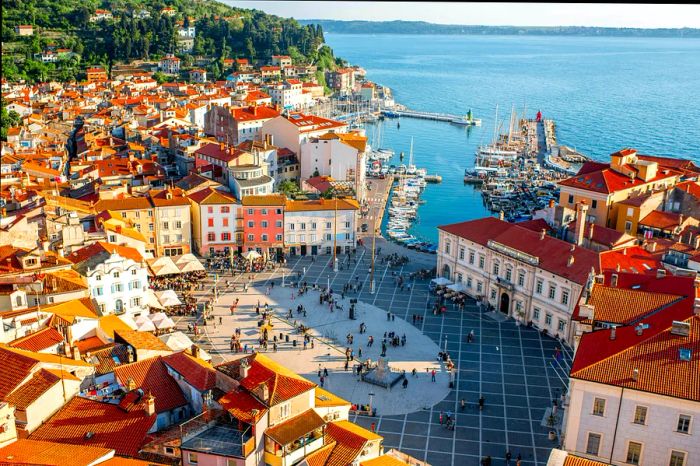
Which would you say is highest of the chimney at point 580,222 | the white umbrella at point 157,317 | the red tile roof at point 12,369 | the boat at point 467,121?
the chimney at point 580,222

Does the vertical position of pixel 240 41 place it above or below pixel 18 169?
above

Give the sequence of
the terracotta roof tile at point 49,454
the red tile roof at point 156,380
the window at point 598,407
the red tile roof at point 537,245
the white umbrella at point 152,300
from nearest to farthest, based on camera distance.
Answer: the terracotta roof tile at point 49,454 < the window at point 598,407 < the red tile roof at point 156,380 < the red tile roof at point 537,245 < the white umbrella at point 152,300

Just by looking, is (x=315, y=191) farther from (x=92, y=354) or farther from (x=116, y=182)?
(x=92, y=354)

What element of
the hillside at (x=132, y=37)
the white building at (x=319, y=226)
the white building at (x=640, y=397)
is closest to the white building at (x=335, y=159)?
the white building at (x=319, y=226)

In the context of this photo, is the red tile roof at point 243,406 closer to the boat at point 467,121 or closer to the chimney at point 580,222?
the chimney at point 580,222

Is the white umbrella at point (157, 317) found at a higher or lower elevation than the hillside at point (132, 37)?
lower

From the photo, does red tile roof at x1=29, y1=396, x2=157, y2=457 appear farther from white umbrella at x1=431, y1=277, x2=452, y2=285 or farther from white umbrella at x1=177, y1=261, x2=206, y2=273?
white umbrella at x1=431, y1=277, x2=452, y2=285

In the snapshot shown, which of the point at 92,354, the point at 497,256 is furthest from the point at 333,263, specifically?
the point at 92,354
